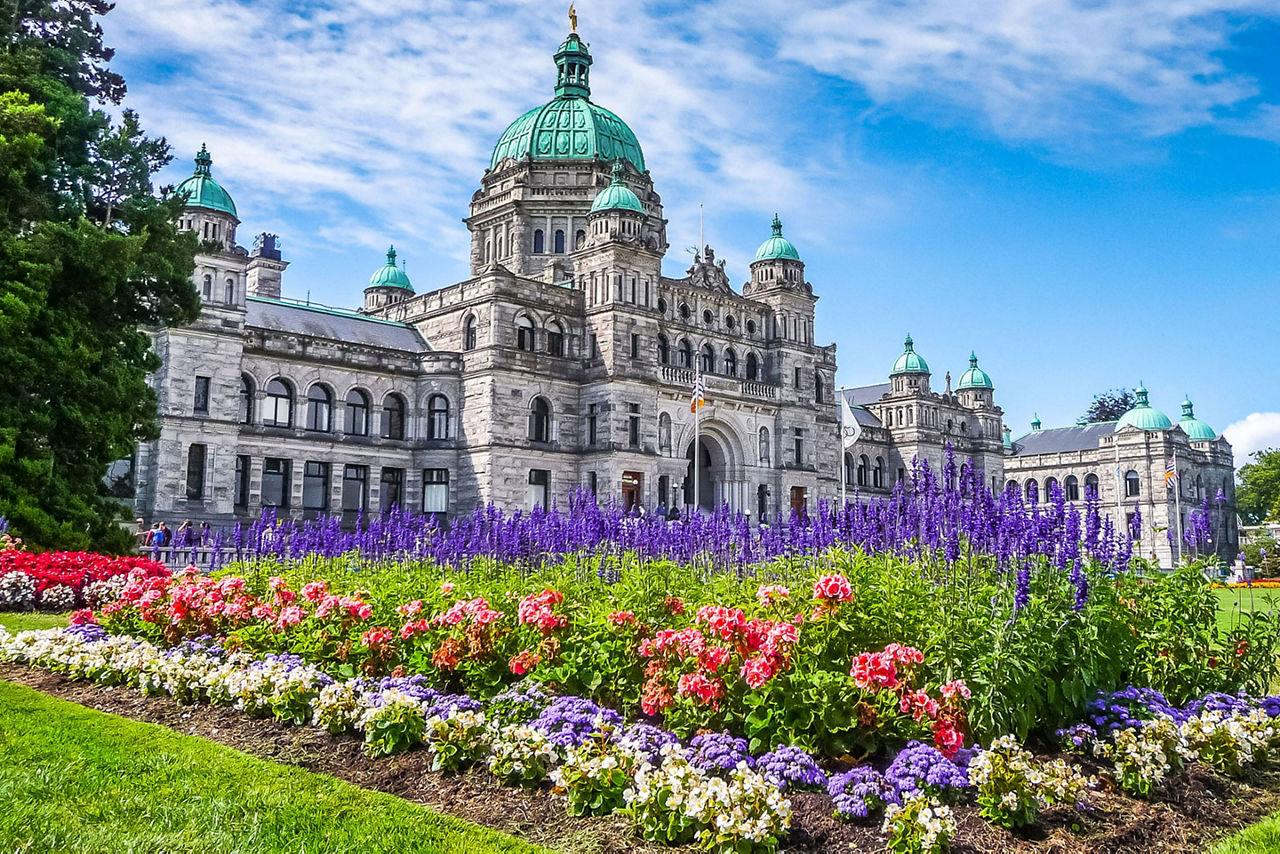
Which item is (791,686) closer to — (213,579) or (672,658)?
(672,658)

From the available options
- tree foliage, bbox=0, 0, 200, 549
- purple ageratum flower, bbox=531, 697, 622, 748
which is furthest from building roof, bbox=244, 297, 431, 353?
purple ageratum flower, bbox=531, 697, 622, 748

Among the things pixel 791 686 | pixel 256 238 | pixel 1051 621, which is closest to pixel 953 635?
pixel 1051 621

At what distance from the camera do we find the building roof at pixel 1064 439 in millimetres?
79562

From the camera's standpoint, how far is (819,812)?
6762mm

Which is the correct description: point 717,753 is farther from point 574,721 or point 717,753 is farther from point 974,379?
point 974,379

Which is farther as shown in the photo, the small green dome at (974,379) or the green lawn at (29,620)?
the small green dome at (974,379)

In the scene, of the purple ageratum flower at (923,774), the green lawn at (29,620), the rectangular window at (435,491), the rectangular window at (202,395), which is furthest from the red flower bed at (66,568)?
the rectangular window at (435,491)

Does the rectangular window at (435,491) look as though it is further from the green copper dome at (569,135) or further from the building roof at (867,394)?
the building roof at (867,394)

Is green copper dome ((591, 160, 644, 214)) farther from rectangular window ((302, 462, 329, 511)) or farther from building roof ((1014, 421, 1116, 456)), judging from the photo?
building roof ((1014, 421, 1116, 456))

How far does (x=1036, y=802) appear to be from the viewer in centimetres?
675

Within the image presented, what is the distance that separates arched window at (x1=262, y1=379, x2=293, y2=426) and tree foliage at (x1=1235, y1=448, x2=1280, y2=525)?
68.3m

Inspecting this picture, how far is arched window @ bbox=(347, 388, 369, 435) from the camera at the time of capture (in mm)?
41125

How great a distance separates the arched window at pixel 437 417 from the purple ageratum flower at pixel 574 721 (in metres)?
35.3

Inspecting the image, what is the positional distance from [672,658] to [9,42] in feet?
72.5
